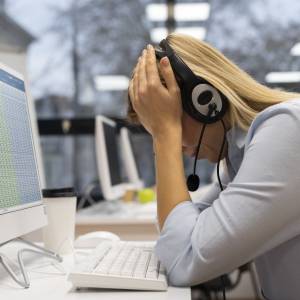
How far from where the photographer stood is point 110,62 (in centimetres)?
370

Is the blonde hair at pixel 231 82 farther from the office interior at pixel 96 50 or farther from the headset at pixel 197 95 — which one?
the office interior at pixel 96 50

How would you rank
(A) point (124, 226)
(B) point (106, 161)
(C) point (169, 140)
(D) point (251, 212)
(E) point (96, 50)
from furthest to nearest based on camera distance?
1. (E) point (96, 50)
2. (B) point (106, 161)
3. (A) point (124, 226)
4. (C) point (169, 140)
5. (D) point (251, 212)

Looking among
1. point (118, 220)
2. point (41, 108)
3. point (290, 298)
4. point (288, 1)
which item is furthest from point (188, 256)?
point (288, 1)

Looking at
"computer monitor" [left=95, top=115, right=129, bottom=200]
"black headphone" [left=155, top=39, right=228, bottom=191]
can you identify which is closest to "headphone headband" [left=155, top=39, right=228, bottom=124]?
"black headphone" [left=155, top=39, right=228, bottom=191]

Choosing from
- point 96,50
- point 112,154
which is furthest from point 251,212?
point 96,50

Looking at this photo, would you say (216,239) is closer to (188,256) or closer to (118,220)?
(188,256)

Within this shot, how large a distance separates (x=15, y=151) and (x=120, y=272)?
373 millimetres

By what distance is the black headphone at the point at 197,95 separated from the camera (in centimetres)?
90

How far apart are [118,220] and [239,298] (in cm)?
135

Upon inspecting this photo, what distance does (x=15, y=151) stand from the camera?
3.16ft

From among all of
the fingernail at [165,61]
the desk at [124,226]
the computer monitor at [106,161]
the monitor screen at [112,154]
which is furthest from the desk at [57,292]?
the monitor screen at [112,154]

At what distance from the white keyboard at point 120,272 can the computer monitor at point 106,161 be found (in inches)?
50.8

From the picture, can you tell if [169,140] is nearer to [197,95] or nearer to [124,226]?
[197,95]

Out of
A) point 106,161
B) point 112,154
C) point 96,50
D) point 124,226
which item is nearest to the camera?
point 124,226
